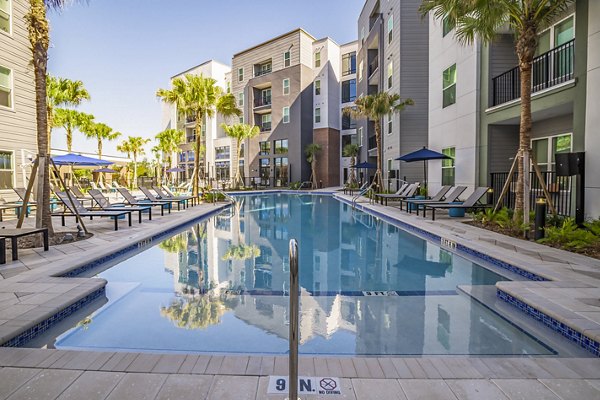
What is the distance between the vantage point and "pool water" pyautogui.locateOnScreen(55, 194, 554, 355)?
3.36 metres

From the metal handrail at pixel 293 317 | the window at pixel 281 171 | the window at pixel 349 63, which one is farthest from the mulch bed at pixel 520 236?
the window at pixel 349 63

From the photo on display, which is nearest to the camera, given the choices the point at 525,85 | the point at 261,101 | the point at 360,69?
the point at 525,85

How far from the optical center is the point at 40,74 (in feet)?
22.8

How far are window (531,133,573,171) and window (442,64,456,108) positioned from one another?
11.8ft

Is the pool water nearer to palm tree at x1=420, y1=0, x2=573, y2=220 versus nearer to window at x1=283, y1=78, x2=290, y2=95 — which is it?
palm tree at x1=420, y1=0, x2=573, y2=220

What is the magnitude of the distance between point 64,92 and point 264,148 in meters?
18.5

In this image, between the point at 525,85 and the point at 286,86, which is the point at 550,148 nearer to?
the point at 525,85

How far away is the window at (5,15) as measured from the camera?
11.9 m

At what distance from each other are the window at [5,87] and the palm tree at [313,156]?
73.6 ft

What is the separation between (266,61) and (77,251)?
32480mm

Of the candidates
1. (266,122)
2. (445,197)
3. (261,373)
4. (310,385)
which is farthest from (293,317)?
(266,122)

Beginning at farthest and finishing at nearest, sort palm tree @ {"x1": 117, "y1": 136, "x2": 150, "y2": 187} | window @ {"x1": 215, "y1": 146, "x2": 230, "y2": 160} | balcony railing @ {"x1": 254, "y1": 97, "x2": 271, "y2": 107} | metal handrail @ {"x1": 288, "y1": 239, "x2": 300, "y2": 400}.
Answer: window @ {"x1": 215, "y1": 146, "x2": 230, "y2": 160} < palm tree @ {"x1": 117, "y1": 136, "x2": 150, "y2": 187} < balcony railing @ {"x1": 254, "y1": 97, "x2": 271, "y2": 107} < metal handrail @ {"x1": 288, "y1": 239, "x2": 300, "y2": 400}

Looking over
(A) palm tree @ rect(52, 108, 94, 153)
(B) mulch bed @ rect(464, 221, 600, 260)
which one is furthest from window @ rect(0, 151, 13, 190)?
(B) mulch bed @ rect(464, 221, 600, 260)

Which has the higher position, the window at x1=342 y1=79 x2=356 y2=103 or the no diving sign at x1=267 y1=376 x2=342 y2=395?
the window at x1=342 y1=79 x2=356 y2=103
